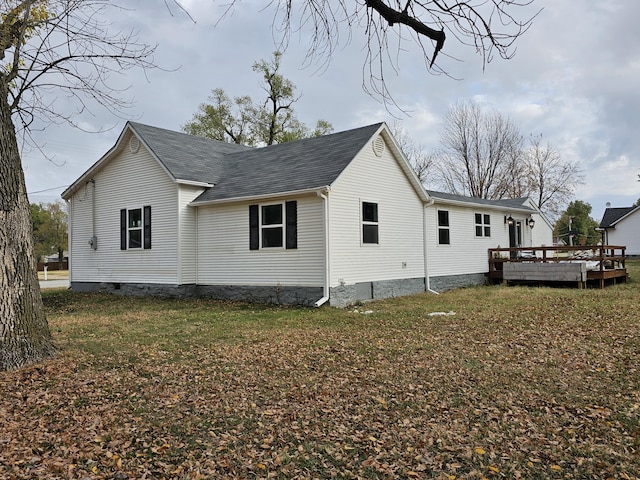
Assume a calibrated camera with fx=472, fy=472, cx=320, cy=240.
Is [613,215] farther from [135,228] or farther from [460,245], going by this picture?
[135,228]

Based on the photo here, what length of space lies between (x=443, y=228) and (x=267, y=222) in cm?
669

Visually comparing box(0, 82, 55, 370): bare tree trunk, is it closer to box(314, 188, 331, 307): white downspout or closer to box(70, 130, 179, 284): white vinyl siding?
box(314, 188, 331, 307): white downspout

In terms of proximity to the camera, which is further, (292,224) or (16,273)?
(292,224)

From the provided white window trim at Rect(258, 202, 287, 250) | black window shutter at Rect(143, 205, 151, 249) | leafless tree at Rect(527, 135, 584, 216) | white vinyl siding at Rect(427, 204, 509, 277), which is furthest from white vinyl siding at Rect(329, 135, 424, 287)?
leafless tree at Rect(527, 135, 584, 216)

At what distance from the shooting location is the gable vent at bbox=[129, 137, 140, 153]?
15102 mm

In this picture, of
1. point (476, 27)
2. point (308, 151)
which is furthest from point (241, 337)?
point (308, 151)

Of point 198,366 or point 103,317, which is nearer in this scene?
point 198,366

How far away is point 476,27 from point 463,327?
5.95 meters

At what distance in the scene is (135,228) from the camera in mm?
15117

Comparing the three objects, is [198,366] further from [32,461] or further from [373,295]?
[373,295]

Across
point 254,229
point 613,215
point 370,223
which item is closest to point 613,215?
point 613,215

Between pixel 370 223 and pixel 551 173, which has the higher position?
pixel 551 173

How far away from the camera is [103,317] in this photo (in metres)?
10.8

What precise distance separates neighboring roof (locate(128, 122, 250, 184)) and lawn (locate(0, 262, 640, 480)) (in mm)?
6349
